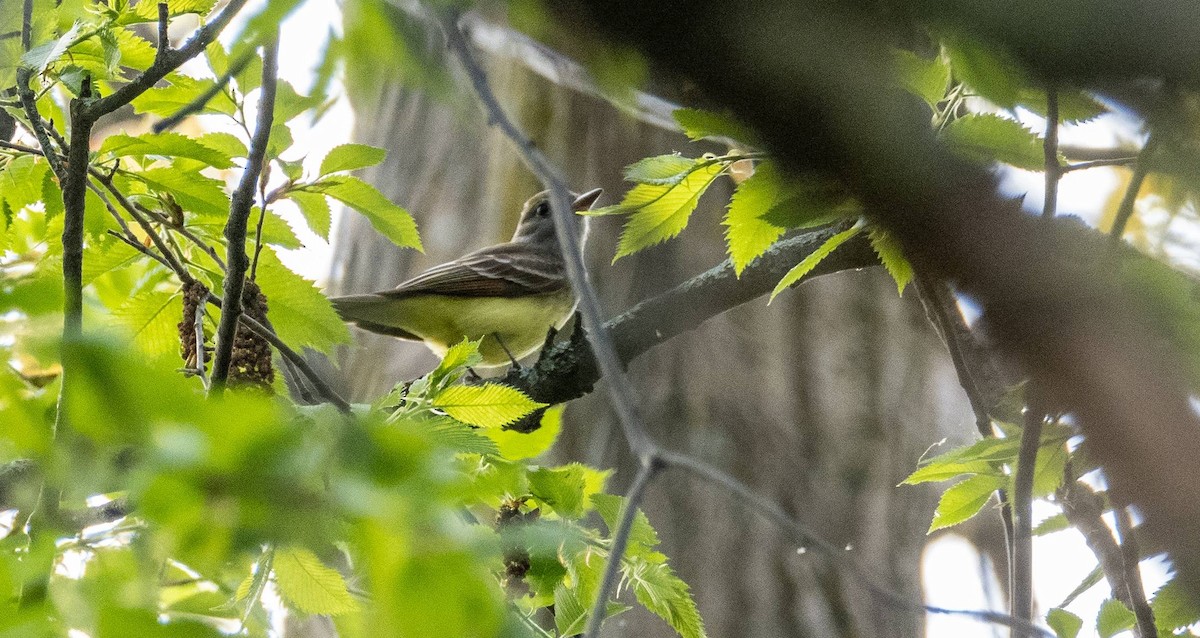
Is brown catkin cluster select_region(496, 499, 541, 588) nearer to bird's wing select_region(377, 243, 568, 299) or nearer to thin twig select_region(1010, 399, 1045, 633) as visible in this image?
thin twig select_region(1010, 399, 1045, 633)

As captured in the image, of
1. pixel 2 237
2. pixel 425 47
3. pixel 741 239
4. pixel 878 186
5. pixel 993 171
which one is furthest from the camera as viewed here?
pixel 2 237

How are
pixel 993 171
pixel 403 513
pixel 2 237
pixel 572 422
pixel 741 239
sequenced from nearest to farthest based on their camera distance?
pixel 993 171 → pixel 403 513 → pixel 741 239 → pixel 2 237 → pixel 572 422

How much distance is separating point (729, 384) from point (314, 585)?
4.62 m

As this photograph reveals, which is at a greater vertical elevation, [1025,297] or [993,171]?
[993,171]

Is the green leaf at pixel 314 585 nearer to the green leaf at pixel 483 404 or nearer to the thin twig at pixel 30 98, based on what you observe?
the green leaf at pixel 483 404

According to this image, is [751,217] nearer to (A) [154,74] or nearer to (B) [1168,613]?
(B) [1168,613]

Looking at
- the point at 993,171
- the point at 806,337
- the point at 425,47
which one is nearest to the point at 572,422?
the point at 806,337

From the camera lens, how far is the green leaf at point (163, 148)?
2.80 meters

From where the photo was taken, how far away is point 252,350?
2.92 m

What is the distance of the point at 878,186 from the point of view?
89 cm

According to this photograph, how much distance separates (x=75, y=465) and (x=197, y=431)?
163mm

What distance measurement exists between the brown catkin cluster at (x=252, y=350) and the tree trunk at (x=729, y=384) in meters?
3.25

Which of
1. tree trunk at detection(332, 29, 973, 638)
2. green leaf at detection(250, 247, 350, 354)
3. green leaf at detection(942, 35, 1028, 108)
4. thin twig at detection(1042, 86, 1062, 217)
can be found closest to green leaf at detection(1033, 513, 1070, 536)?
thin twig at detection(1042, 86, 1062, 217)

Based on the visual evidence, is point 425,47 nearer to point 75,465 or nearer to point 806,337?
point 75,465
